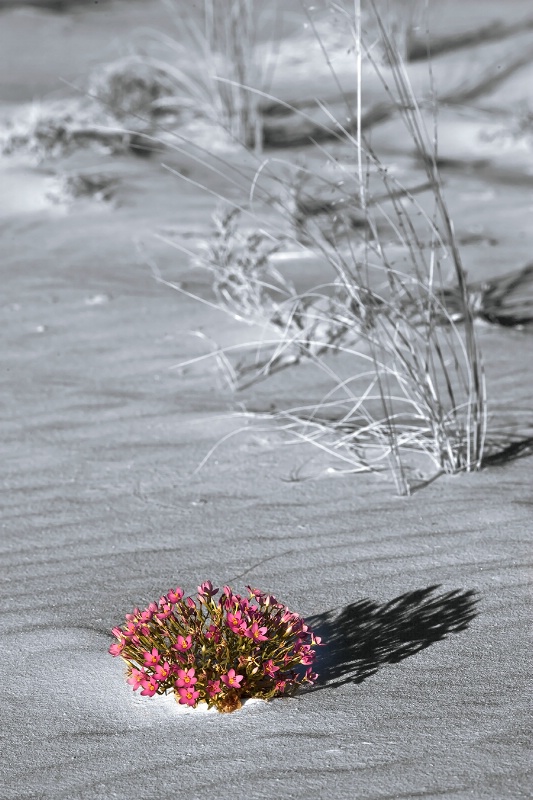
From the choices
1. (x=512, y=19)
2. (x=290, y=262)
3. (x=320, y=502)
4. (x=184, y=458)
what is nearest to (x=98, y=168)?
(x=290, y=262)

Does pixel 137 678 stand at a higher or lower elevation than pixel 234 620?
lower

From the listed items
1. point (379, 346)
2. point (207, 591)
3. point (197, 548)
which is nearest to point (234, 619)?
point (207, 591)

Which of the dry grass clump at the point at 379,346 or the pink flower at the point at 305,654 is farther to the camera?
the dry grass clump at the point at 379,346

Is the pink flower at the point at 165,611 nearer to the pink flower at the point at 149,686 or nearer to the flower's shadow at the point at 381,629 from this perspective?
the pink flower at the point at 149,686

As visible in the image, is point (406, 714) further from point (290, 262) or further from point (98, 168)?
point (98, 168)

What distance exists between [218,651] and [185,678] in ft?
0.38

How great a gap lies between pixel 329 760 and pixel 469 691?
38cm

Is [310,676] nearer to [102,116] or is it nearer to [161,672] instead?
[161,672]

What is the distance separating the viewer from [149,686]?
2.18m

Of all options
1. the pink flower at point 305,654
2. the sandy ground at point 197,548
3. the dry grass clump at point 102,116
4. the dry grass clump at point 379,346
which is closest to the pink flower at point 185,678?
the sandy ground at point 197,548

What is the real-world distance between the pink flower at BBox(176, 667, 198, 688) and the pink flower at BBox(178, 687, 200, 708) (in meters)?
0.02

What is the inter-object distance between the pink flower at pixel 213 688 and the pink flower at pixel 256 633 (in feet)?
0.37

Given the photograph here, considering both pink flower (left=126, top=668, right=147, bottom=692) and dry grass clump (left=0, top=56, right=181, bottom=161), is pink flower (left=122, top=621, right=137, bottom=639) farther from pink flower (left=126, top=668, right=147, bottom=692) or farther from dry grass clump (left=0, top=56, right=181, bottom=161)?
dry grass clump (left=0, top=56, right=181, bottom=161)

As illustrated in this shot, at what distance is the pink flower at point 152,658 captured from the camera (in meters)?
2.15
